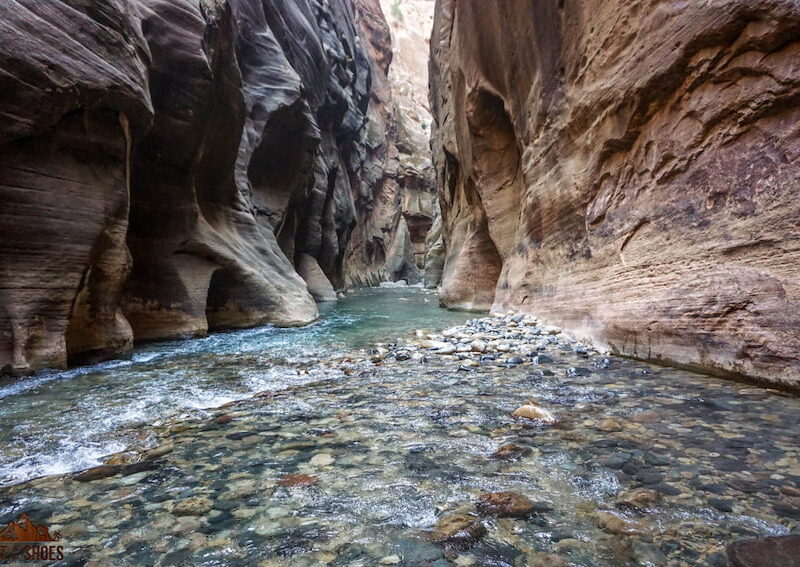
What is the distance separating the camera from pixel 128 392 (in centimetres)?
447

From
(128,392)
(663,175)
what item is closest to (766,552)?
(663,175)

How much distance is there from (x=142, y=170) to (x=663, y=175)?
29.6 feet

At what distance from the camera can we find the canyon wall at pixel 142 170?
500cm

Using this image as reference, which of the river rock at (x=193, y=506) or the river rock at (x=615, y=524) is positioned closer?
the river rock at (x=615, y=524)

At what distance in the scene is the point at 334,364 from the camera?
5848 millimetres

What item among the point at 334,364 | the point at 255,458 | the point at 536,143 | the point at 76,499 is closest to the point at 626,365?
the point at 334,364

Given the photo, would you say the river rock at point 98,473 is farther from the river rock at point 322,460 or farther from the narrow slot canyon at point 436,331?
the river rock at point 322,460

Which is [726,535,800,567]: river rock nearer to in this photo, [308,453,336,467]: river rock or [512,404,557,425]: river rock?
[512,404,557,425]: river rock

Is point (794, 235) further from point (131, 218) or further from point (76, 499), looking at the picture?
point (131, 218)

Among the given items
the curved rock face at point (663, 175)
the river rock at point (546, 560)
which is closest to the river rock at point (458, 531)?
the river rock at point (546, 560)

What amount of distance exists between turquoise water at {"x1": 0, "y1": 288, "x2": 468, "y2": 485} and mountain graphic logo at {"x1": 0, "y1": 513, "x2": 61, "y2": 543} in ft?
2.11

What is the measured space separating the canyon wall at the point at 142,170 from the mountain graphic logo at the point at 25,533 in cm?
407

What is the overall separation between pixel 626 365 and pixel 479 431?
9.49 ft

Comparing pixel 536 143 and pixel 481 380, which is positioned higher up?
pixel 536 143
